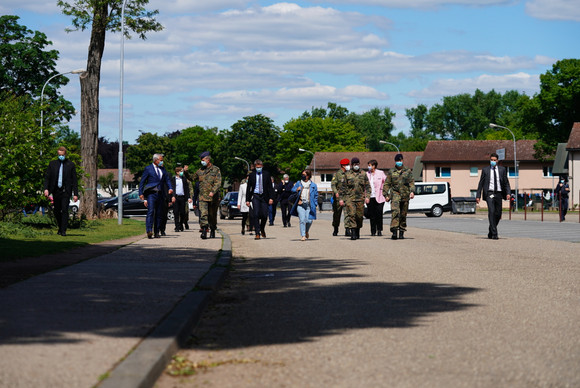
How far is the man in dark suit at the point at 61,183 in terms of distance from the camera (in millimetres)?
17750

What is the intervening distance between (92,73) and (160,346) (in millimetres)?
23447

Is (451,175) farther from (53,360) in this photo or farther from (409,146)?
(53,360)

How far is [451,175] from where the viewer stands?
97062 millimetres

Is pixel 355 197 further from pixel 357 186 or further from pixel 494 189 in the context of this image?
pixel 494 189

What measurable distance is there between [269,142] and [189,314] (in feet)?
344

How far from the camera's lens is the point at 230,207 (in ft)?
136

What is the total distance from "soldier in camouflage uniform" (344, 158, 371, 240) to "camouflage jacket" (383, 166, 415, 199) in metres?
0.48

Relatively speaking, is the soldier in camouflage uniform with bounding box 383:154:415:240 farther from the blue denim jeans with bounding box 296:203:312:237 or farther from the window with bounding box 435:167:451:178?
the window with bounding box 435:167:451:178

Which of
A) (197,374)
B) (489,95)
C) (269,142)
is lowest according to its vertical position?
(197,374)

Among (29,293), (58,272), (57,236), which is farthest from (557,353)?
(57,236)

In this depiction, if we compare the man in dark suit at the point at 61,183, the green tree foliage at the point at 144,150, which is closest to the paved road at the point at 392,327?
the man in dark suit at the point at 61,183

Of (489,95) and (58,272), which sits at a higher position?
(489,95)

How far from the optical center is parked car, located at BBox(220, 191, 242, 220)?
41281 mm

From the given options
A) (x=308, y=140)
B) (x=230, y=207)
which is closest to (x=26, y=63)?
(x=230, y=207)
